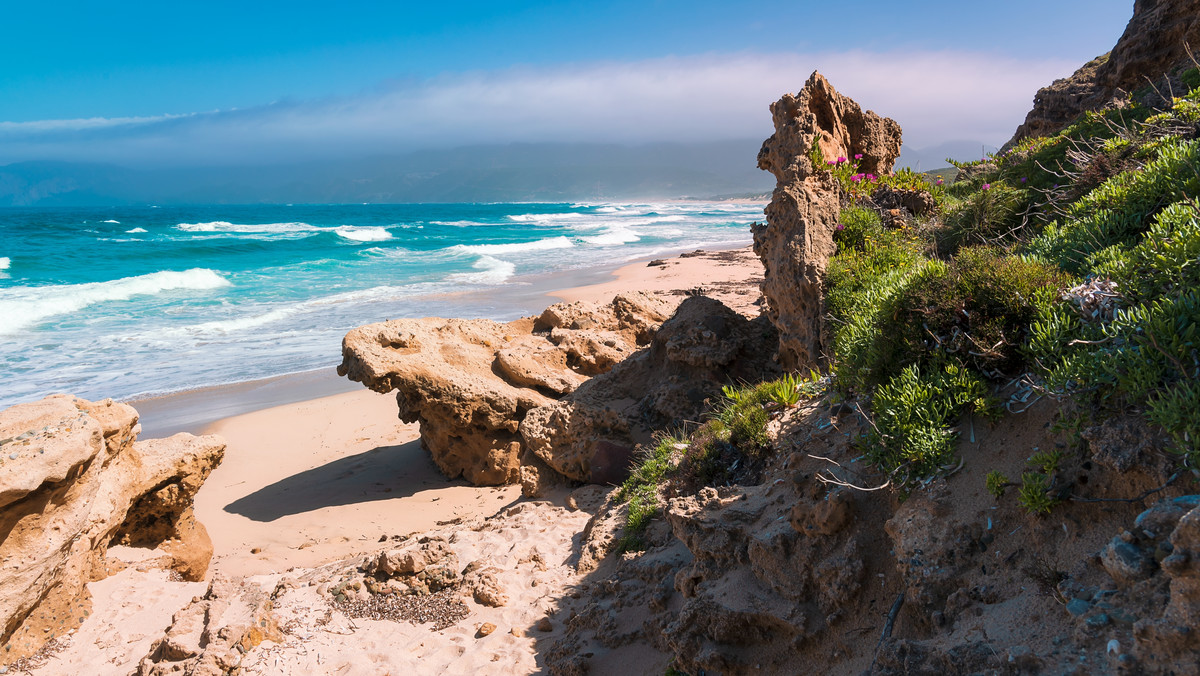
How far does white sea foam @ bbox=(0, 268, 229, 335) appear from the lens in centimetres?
1945

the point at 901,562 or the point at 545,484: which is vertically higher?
the point at 901,562

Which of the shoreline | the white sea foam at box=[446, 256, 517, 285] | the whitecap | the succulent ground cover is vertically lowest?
the shoreline

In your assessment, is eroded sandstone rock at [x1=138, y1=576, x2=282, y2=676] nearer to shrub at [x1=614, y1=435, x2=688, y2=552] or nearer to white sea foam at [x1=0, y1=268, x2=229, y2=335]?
shrub at [x1=614, y1=435, x2=688, y2=552]

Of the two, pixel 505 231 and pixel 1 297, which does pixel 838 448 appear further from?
pixel 505 231

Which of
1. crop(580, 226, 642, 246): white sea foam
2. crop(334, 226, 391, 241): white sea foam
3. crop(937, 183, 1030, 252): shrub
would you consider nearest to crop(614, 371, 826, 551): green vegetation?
crop(937, 183, 1030, 252): shrub

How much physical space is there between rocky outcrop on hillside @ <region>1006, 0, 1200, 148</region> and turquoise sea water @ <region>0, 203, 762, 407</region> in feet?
42.5

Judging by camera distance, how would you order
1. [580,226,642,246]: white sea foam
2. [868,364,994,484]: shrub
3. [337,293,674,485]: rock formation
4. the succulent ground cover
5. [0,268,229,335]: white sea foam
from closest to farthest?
the succulent ground cover, [868,364,994,484]: shrub, [337,293,674,485]: rock formation, [0,268,229,335]: white sea foam, [580,226,642,246]: white sea foam

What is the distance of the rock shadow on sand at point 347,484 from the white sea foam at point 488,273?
16.2 m

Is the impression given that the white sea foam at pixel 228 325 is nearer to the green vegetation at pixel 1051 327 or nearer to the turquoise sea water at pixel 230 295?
the turquoise sea water at pixel 230 295

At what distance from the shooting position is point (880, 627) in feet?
9.88

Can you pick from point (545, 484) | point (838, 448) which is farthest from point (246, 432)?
point (838, 448)

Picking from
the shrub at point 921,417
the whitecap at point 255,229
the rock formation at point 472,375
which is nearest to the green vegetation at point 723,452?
the shrub at point 921,417

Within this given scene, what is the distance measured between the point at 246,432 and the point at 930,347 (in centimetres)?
967

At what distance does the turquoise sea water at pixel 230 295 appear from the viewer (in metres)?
14.0
